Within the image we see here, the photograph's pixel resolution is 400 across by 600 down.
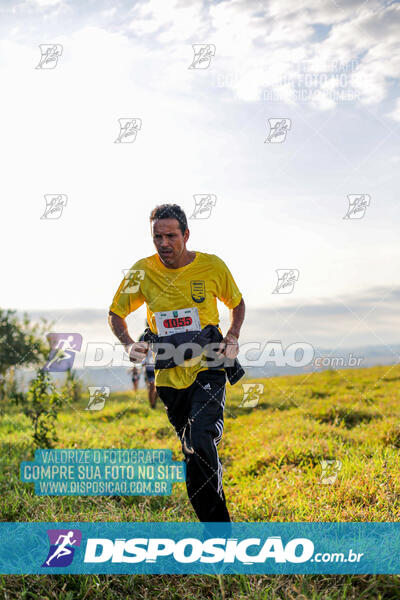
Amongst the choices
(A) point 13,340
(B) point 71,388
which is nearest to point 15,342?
(A) point 13,340

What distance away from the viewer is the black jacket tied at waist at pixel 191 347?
3783 mm

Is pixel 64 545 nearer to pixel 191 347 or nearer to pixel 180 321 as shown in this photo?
pixel 191 347

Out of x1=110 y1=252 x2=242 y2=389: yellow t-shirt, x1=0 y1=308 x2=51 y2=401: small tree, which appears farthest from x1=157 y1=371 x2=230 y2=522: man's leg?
x1=0 y1=308 x2=51 y2=401: small tree

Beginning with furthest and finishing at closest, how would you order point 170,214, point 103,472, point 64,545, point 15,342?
point 15,342 → point 103,472 → point 170,214 → point 64,545

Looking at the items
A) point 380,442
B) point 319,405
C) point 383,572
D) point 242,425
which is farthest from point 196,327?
point 319,405

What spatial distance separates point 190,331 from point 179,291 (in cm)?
34

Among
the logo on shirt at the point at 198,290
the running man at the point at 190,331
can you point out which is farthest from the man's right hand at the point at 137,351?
the logo on shirt at the point at 198,290

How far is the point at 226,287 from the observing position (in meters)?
4.17

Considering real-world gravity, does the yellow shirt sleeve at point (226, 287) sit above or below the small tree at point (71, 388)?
above

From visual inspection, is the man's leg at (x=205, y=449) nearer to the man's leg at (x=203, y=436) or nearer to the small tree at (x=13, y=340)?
the man's leg at (x=203, y=436)

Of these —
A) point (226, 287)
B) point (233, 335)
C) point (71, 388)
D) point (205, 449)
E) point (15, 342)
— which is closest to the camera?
point (205, 449)

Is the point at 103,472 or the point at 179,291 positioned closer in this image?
the point at 179,291

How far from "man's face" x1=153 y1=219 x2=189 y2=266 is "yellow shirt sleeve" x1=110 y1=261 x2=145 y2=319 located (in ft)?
0.97

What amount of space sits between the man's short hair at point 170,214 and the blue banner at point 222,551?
2.31 metres
